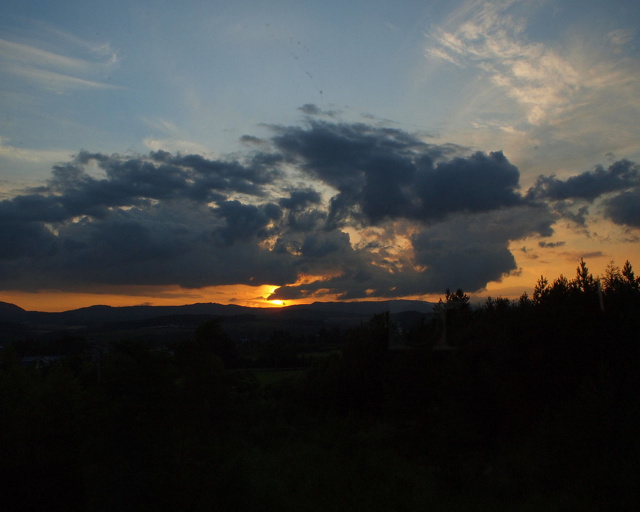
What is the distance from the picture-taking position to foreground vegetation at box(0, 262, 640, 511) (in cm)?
1196

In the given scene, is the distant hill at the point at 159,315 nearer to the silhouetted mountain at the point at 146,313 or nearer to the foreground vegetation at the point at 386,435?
the silhouetted mountain at the point at 146,313

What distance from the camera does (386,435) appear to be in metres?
28.2

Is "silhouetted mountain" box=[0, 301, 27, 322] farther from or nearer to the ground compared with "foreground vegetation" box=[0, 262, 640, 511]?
farther from the ground

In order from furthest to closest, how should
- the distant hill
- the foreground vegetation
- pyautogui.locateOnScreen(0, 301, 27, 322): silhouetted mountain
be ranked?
pyautogui.locateOnScreen(0, 301, 27, 322): silhouetted mountain → the distant hill → the foreground vegetation

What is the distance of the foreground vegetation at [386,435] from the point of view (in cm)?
1196

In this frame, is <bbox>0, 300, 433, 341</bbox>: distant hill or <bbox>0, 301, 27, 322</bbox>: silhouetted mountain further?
<bbox>0, 301, 27, 322</bbox>: silhouetted mountain

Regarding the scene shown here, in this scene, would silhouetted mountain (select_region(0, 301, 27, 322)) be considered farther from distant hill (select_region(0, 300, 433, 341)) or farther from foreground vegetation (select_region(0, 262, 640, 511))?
foreground vegetation (select_region(0, 262, 640, 511))

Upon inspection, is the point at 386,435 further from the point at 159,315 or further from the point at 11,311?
the point at 11,311

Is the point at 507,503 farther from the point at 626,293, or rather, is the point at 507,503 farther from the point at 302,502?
the point at 626,293

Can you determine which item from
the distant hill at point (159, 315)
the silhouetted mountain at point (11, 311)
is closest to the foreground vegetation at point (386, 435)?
the distant hill at point (159, 315)

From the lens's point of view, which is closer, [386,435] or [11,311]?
[386,435]

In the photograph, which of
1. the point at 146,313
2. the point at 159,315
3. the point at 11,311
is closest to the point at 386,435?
the point at 159,315

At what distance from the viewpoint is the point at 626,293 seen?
61.2ft

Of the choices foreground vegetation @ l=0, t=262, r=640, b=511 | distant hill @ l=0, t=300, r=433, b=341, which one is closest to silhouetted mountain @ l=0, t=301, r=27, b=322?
distant hill @ l=0, t=300, r=433, b=341
